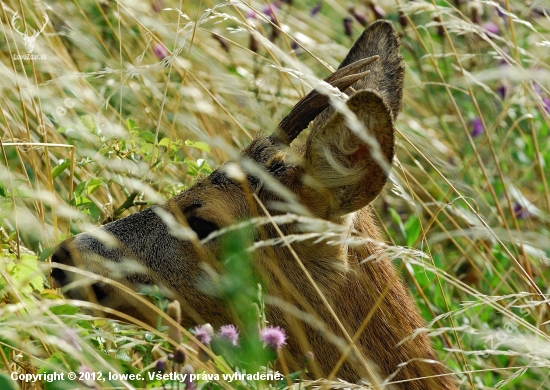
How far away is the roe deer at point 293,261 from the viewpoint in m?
2.82

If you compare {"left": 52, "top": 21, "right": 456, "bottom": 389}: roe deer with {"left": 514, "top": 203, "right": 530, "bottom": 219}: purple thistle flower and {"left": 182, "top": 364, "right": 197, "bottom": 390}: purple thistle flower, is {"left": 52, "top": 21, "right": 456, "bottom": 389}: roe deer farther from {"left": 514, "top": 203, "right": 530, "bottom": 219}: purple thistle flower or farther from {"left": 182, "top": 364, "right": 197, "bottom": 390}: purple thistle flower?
{"left": 514, "top": 203, "right": 530, "bottom": 219}: purple thistle flower

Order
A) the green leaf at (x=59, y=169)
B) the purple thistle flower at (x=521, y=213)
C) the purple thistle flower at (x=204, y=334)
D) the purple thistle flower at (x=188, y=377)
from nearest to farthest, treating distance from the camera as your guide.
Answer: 1. the purple thistle flower at (x=188, y=377)
2. the purple thistle flower at (x=204, y=334)
3. the green leaf at (x=59, y=169)
4. the purple thistle flower at (x=521, y=213)

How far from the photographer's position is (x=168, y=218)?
285 centimetres

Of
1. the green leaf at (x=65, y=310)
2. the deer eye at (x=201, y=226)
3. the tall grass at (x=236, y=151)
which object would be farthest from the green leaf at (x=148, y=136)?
the green leaf at (x=65, y=310)

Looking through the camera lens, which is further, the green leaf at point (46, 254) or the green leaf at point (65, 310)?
the green leaf at point (46, 254)

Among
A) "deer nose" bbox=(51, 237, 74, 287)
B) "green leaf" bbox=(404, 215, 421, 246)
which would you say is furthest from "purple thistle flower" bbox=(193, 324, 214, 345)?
"green leaf" bbox=(404, 215, 421, 246)

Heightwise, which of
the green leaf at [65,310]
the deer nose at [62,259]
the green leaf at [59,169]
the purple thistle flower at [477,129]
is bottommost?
the purple thistle flower at [477,129]

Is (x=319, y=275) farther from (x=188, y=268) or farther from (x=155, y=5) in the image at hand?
(x=155, y=5)

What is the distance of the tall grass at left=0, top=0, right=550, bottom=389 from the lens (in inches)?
95.7

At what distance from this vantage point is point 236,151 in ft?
14.2

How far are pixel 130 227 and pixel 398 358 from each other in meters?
1.01

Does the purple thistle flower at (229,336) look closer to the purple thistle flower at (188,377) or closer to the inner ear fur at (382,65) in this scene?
the purple thistle flower at (188,377)

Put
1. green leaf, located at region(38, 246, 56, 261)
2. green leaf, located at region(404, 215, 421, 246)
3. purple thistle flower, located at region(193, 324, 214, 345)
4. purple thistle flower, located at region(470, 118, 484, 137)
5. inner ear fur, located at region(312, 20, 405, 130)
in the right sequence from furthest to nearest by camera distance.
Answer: purple thistle flower, located at region(470, 118, 484, 137)
green leaf, located at region(404, 215, 421, 246)
inner ear fur, located at region(312, 20, 405, 130)
green leaf, located at region(38, 246, 56, 261)
purple thistle flower, located at region(193, 324, 214, 345)

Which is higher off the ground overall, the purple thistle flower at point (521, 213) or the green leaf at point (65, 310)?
the green leaf at point (65, 310)
